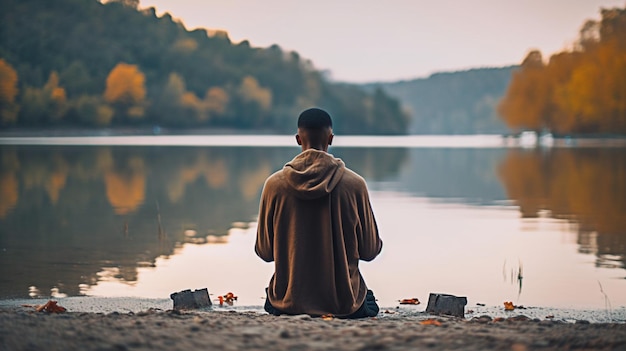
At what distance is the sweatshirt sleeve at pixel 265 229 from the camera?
20.4 ft

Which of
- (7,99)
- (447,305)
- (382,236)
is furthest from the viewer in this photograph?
(7,99)

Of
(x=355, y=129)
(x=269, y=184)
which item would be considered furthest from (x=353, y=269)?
(x=355, y=129)

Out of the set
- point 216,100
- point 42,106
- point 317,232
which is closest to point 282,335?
point 317,232

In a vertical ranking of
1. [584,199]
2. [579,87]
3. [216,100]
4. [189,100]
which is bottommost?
[584,199]

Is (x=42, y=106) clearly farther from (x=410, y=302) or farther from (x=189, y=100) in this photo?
(x=410, y=302)

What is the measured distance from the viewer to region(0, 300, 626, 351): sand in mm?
4871

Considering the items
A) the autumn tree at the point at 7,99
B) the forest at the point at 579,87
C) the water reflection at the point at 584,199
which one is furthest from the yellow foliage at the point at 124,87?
the water reflection at the point at 584,199

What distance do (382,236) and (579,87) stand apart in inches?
3902

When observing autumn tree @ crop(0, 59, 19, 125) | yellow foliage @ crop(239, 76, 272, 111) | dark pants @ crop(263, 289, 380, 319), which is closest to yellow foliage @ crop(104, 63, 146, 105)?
autumn tree @ crop(0, 59, 19, 125)

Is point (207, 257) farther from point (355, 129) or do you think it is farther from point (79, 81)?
point (355, 129)

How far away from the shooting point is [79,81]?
493 feet

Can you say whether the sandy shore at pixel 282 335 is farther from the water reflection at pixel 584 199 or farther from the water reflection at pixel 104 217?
the water reflection at pixel 584 199

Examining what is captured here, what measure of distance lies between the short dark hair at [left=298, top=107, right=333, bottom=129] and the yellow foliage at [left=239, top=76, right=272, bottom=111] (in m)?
168

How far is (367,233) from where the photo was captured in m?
6.25
